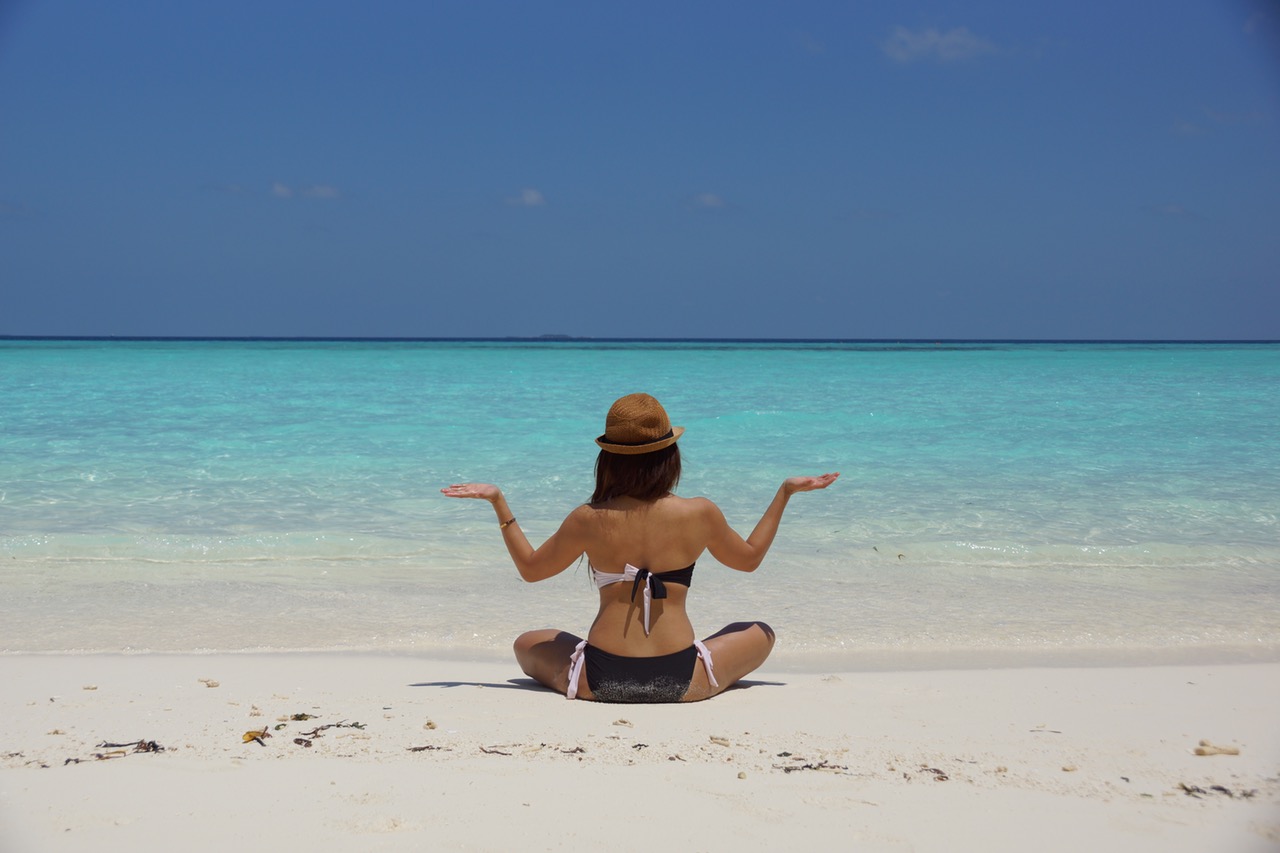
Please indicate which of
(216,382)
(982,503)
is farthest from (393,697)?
(216,382)

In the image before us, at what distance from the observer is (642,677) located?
148 inches

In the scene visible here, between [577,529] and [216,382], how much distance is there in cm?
2315

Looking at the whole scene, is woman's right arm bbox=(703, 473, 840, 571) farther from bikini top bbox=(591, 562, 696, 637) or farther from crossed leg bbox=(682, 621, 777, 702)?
crossed leg bbox=(682, 621, 777, 702)

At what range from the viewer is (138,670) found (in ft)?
13.7

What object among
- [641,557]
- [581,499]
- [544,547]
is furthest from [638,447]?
[581,499]

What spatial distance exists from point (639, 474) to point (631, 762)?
1065 mm

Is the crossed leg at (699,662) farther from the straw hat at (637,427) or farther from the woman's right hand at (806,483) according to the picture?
the straw hat at (637,427)

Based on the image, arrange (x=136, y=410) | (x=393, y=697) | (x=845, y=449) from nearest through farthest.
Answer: (x=393, y=697) < (x=845, y=449) < (x=136, y=410)

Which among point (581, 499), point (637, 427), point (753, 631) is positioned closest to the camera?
point (637, 427)

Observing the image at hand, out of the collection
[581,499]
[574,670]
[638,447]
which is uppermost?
[638,447]

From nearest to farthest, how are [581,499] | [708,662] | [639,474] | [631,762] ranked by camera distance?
[631,762], [639,474], [708,662], [581,499]

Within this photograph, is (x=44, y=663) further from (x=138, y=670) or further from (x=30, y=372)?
(x=30, y=372)

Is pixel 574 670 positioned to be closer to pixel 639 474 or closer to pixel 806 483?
pixel 639 474

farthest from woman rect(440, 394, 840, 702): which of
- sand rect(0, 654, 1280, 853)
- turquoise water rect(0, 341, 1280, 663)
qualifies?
turquoise water rect(0, 341, 1280, 663)
